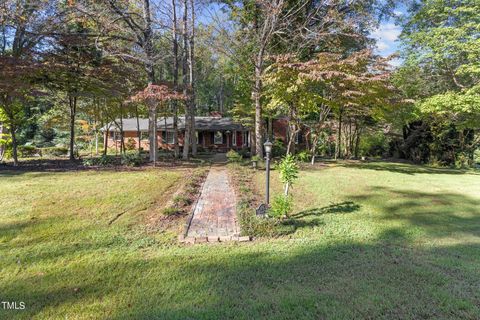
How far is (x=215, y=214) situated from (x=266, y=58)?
9.35 m

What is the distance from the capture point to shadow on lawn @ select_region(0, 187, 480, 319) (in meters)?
2.81

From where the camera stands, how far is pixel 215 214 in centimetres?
607

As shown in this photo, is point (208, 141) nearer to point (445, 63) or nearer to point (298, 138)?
point (298, 138)

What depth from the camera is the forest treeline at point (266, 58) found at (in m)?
11.5

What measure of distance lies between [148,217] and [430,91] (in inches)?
699

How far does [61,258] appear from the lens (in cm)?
400

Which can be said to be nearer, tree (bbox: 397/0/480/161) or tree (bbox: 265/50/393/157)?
tree (bbox: 265/50/393/157)

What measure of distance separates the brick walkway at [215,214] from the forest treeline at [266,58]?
5517 mm

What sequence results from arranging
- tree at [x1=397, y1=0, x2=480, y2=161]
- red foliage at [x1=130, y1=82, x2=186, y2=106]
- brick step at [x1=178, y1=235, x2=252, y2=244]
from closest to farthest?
1. brick step at [x1=178, y1=235, x2=252, y2=244]
2. red foliage at [x1=130, y1=82, x2=186, y2=106]
3. tree at [x1=397, y1=0, x2=480, y2=161]

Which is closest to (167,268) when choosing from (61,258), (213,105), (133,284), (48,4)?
(133,284)

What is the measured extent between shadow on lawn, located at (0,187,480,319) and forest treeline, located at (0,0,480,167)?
7.89 m

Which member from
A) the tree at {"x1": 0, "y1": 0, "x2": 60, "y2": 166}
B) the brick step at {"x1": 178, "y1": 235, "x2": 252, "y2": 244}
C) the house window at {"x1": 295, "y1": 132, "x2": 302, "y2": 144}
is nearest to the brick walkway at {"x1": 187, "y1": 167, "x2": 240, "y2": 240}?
the brick step at {"x1": 178, "y1": 235, "x2": 252, "y2": 244}

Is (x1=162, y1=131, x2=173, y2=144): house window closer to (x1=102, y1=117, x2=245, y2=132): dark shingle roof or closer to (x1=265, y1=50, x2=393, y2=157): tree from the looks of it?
(x1=102, y1=117, x2=245, y2=132): dark shingle roof

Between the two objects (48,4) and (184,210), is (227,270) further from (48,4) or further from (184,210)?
(48,4)
